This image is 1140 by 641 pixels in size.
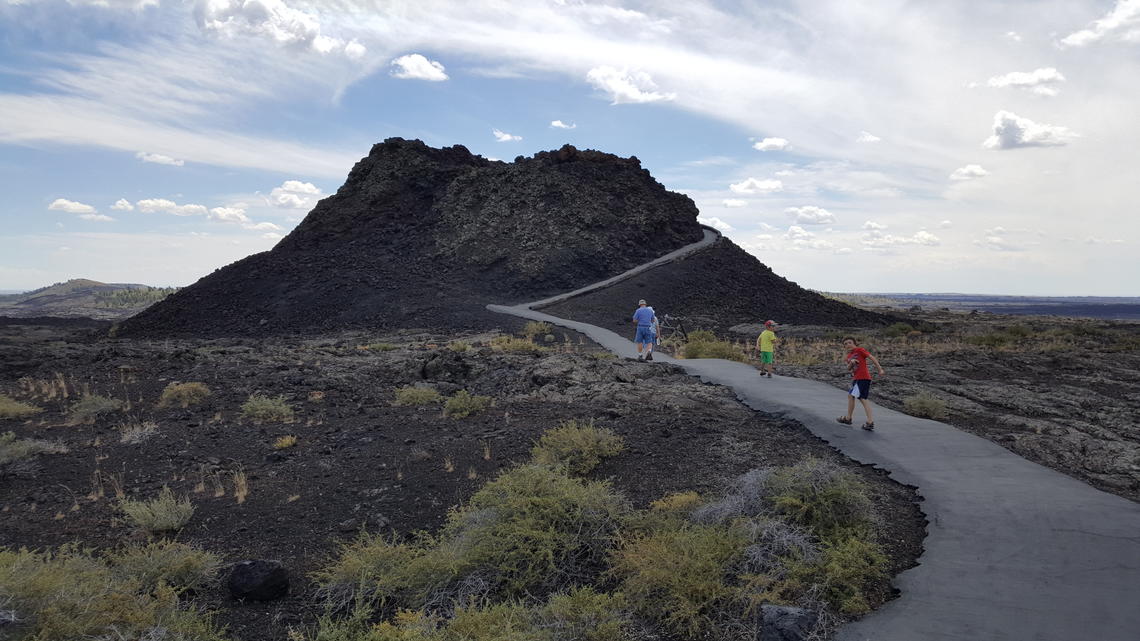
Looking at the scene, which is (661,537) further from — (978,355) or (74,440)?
(978,355)

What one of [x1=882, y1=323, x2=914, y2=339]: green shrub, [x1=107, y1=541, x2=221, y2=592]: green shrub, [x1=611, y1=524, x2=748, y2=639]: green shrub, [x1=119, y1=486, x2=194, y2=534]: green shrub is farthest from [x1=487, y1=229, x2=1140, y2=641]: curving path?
[x1=882, y1=323, x2=914, y2=339]: green shrub

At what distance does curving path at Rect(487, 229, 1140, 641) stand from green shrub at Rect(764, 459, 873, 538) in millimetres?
595

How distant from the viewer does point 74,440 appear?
10.9 metres

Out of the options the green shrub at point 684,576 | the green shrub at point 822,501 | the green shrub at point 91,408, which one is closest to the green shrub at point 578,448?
the green shrub at point 684,576

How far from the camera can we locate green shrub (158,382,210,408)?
13.2m

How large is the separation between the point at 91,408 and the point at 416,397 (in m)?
6.09

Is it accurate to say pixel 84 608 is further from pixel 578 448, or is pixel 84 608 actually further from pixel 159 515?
pixel 578 448

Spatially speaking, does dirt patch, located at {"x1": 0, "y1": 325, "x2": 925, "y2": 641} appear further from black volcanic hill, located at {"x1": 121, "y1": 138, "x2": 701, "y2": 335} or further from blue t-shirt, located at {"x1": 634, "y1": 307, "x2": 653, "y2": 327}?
black volcanic hill, located at {"x1": 121, "y1": 138, "x2": 701, "y2": 335}

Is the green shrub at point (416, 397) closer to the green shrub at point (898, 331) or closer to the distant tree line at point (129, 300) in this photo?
the green shrub at point (898, 331)

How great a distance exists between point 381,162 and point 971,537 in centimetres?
5210

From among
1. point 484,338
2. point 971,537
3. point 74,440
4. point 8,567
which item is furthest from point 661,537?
point 484,338

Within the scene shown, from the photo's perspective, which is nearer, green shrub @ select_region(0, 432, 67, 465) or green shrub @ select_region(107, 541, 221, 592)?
green shrub @ select_region(107, 541, 221, 592)

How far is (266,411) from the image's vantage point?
12086mm

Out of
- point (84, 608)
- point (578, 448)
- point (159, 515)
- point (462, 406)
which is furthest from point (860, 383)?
point (159, 515)
